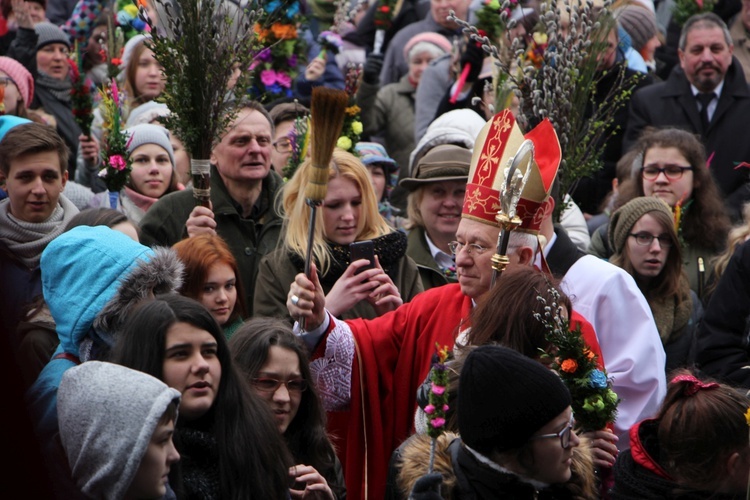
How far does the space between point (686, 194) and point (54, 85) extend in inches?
231

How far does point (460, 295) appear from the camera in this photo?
4965 millimetres

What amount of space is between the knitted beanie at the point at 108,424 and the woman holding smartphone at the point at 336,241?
267 centimetres

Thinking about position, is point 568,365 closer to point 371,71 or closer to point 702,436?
point 702,436

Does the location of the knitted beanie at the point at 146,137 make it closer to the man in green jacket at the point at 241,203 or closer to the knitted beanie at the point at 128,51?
the man in green jacket at the point at 241,203

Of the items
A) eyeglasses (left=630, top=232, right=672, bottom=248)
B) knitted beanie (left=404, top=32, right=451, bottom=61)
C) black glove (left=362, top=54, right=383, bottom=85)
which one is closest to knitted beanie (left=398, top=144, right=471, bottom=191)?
eyeglasses (left=630, top=232, right=672, bottom=248)

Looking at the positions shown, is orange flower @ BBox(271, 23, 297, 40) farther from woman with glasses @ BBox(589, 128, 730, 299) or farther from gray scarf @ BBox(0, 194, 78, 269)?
gray scarf @ BBox(0, 194, 78, 269)

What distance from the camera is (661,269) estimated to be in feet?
21.8

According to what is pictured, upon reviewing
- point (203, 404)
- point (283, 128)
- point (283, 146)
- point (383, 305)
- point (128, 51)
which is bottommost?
point (383, 305)

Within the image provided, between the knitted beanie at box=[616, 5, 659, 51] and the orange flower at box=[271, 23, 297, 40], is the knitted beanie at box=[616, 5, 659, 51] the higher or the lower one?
the higher one

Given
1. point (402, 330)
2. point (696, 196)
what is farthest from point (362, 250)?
point (696, 196)

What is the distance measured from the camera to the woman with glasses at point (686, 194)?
24.0ft

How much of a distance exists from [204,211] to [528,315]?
238cm

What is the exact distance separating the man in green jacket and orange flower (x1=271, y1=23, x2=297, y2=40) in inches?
125

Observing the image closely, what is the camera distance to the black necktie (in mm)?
8867
